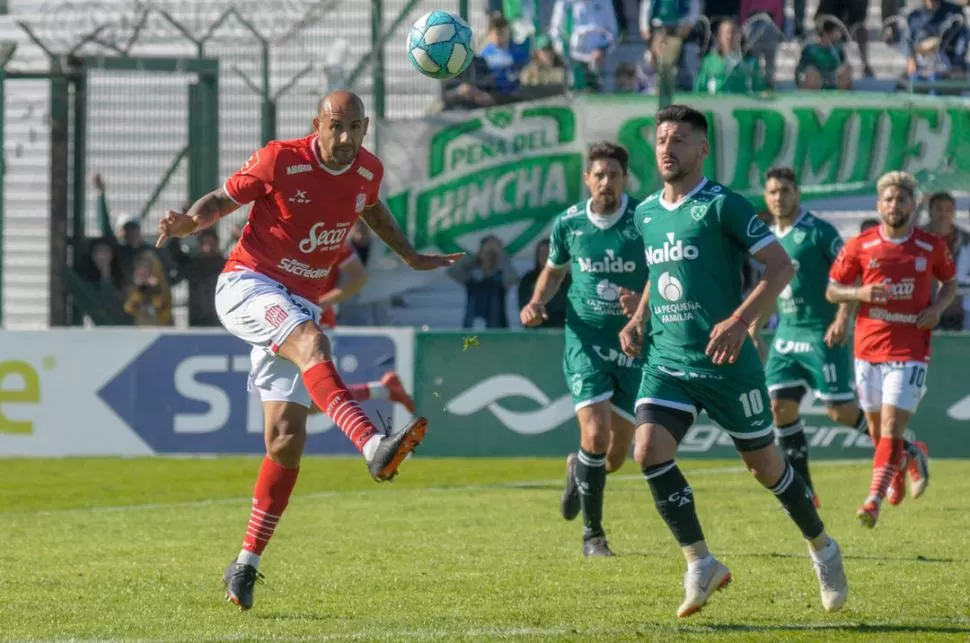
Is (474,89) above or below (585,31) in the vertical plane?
below

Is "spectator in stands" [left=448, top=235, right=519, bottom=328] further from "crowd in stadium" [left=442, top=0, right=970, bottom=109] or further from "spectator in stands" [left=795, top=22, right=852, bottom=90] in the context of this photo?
"spectator in stands" [left=795, top=22, right=852, bottom=90]

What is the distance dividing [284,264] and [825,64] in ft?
39.6

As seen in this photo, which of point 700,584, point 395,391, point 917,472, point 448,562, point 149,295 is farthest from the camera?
point 149,295

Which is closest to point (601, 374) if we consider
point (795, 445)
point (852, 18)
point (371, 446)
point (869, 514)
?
point (869, 514)

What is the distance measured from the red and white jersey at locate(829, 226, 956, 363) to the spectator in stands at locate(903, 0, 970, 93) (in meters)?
6.77

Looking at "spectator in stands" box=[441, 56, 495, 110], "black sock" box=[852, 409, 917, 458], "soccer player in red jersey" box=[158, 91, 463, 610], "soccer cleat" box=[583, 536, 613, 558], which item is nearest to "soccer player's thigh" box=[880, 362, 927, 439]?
"black sock" box=[852, 409, 917, 458]

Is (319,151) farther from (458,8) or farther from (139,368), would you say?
(458,8)

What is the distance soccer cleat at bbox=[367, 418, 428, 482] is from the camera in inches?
263

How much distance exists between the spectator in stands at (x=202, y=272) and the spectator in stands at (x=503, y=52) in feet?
12.3

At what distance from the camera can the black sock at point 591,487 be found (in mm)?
9594

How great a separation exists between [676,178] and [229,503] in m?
6.38

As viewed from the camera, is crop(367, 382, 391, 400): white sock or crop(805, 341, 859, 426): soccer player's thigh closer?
crop(805, 341, 859, 426): soccer player's thigh

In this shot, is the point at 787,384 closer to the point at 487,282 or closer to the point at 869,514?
the point at 869,514

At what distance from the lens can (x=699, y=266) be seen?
7.30m
